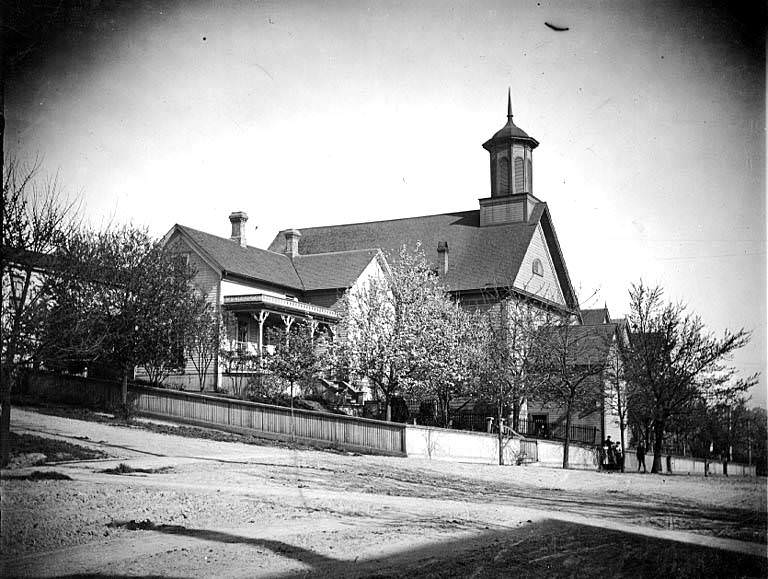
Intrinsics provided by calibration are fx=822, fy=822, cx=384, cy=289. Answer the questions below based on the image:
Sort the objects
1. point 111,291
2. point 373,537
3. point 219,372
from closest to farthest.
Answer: point 373,537
point 111,291
point 219,372

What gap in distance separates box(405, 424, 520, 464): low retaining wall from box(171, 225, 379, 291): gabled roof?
6.71 m

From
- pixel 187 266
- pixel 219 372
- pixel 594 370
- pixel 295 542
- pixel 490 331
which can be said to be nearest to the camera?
pixel 295 542

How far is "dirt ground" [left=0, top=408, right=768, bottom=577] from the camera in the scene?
8.30 meters

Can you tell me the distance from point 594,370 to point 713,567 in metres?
17.5

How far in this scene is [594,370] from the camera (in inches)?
1079

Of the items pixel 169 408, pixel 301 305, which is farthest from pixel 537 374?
pixel 169 408

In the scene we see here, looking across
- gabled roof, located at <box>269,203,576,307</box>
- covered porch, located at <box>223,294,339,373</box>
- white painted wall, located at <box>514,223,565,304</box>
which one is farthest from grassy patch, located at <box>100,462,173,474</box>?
white painted wall, located at <box>514,223,565,304</box>

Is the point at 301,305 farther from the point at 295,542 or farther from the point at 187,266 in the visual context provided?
the point at 295,542

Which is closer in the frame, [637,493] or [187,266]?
[637,493]

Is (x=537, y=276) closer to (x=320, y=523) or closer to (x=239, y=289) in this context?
(x=239, y=289)

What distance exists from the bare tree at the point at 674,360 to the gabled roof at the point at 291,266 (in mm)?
10247

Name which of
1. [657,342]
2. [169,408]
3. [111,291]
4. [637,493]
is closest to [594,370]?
[657,342]

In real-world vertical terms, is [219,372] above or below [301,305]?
below

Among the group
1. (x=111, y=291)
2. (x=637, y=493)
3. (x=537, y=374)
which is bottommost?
(x=637, y=493)
